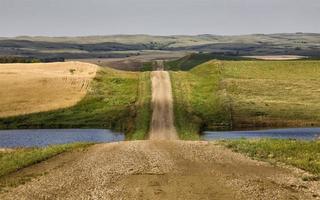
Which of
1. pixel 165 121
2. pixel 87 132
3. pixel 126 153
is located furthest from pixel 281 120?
pixel 126 153

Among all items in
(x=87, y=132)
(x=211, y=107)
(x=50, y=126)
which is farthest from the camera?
(x=211, y=107)

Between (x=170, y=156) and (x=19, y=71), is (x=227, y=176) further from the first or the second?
(x=19, y=71)

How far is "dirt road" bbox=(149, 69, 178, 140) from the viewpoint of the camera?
7162cm

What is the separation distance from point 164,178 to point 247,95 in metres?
62.3

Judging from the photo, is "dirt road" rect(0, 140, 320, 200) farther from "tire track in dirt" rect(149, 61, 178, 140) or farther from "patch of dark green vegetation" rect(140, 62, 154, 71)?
"patch of dark green vegetation" rect(140, 62, 154, 71)

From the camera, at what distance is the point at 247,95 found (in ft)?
315

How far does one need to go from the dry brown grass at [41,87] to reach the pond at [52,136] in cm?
1025

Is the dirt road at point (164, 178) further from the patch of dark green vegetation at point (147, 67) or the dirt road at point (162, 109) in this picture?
the patch of dark green vegetation at point (147, 67)

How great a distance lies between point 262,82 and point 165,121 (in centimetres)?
3087

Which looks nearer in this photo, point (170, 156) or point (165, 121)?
point (170, 156)

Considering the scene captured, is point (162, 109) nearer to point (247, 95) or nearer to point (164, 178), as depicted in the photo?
point (247, 95)

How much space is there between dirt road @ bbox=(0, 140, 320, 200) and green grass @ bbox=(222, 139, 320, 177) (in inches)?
56.0

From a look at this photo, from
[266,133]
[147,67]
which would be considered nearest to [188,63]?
[147,67]

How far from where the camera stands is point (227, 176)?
3588cm
